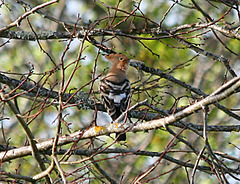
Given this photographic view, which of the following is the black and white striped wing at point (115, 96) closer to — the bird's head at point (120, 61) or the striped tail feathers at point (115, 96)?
the striped tail feathers at point (115, 96)

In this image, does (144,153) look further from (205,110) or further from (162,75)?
(205,110)

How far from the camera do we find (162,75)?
5418 mm

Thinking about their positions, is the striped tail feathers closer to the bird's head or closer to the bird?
the bird

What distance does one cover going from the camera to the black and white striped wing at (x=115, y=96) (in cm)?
589

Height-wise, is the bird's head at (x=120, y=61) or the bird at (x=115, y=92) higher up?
the bird's head at (x=120, y=61)

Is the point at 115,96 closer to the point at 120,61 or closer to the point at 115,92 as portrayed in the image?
the point at 115,92

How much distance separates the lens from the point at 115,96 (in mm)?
6086

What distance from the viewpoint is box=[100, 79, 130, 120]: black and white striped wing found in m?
5.89

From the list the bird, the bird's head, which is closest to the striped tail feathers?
the bird

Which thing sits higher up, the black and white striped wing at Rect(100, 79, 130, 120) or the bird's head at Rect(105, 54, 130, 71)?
the bird's head at Rect(105, 54, 130, 71)

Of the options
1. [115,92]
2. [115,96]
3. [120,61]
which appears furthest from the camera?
[120,61]

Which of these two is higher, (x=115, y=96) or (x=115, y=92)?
(x=115, y=92)

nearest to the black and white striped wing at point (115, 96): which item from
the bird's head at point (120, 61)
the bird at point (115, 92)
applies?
the bird at point (115, 92)

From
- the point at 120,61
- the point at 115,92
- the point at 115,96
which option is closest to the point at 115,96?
the point at 115,96
